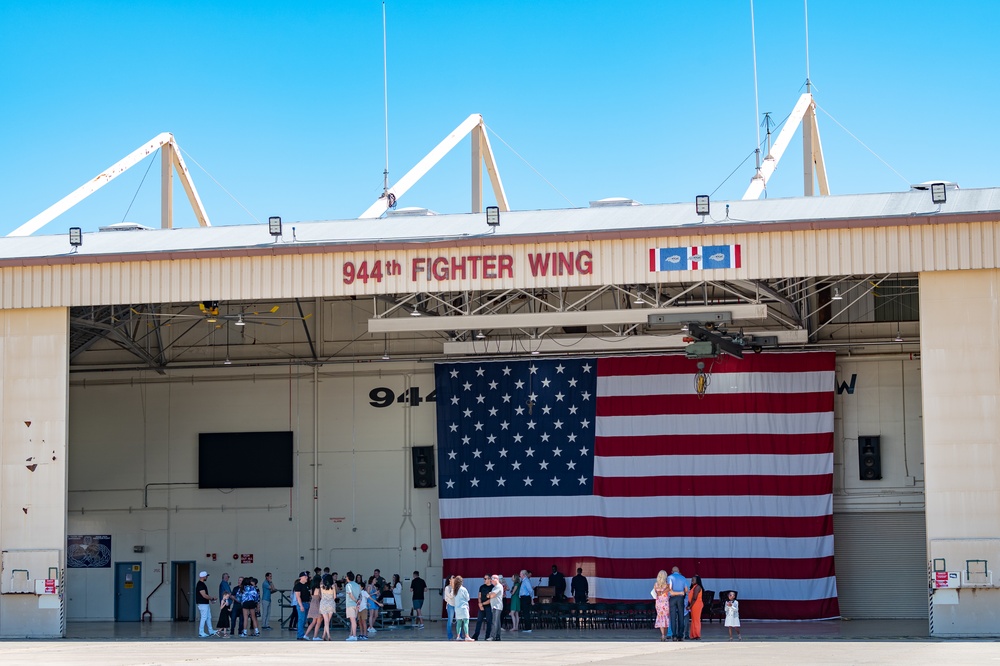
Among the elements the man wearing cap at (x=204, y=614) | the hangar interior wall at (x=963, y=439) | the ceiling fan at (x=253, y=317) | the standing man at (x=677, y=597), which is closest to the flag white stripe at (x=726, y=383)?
the hangar interior wall at (x=963, y=439)

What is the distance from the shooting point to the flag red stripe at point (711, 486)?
3016cm

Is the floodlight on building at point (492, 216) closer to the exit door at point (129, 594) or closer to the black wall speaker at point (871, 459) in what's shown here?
the black wall speaker at point (871, 459)

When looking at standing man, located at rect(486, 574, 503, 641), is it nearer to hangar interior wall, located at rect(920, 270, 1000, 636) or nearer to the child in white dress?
the child in white dress

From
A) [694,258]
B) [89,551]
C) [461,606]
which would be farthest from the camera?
[89,551]

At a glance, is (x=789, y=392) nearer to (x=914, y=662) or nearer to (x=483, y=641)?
(x=483, y=641)

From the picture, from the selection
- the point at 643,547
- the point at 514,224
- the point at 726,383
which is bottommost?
the point at 643,547

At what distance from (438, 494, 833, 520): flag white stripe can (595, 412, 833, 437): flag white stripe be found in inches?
59.2

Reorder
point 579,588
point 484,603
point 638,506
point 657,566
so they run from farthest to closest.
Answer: point 638,506
point 657,566
point 579,588
point 484,603

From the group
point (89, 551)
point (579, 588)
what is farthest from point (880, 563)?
point (89, 551)

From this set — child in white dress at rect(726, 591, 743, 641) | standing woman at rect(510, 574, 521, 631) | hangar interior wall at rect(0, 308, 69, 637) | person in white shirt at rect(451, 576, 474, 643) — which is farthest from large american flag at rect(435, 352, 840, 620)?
hangar interior wall at rect(0, 308, 69, 637)

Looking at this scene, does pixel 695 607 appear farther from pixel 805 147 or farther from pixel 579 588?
pixel 805 147

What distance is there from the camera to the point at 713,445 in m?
30.8

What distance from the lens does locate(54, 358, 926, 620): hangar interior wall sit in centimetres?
3303

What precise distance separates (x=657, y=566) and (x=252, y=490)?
1045 centimetres
